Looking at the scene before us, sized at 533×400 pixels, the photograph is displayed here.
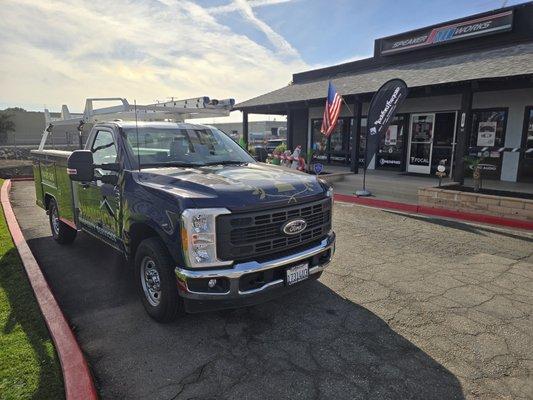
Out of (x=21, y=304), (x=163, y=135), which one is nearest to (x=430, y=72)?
(x=163, y=135)

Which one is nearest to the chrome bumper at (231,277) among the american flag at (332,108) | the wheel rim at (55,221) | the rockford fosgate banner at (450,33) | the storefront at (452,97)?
the wheel rim at (55,221)

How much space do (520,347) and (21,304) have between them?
4.94 meters

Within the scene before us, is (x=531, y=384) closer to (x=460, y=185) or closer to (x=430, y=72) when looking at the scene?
(x=460, y=185)

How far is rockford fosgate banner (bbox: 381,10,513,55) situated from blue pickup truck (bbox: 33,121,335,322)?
38.5 feet

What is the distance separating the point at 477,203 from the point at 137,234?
7.39m

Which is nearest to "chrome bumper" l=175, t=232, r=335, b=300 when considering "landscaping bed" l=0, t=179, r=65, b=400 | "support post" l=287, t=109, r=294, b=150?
"landscaping bed" l=0, t=179, r=65, b=400

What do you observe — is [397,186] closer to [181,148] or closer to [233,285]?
[181,148]

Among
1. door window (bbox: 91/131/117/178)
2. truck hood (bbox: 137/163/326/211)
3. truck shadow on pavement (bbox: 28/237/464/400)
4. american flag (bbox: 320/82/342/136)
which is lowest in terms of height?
truck shadow on pavement (bbox: 28/237/464/400)

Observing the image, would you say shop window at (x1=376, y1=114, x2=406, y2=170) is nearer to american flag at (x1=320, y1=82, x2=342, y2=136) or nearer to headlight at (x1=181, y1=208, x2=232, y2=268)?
american flag at (x1=320, y1=82, x2=342, y2=136)

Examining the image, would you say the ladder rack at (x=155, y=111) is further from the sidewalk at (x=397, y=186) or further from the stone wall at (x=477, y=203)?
the sidewalk at (x=397, y=186)

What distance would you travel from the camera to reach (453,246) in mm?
6254

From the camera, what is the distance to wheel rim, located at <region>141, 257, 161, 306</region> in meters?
3.67

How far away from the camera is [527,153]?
36.7 feet

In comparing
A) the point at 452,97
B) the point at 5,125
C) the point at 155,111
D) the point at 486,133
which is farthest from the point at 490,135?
the point at 5,125
